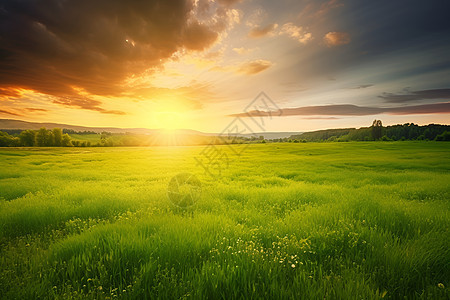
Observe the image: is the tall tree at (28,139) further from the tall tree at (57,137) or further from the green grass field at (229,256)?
the green grass field at (229,256)

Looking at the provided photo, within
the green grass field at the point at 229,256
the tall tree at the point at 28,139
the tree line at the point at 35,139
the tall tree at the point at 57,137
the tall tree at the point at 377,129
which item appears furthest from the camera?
the tall tree at the point at 377,129

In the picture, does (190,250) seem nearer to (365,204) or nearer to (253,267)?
(253,267)

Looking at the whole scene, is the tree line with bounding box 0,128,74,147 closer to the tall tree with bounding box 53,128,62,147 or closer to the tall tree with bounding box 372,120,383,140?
the tall tree with bounding box 53,128,62,147

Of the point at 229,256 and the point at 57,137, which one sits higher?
the point at 57,137

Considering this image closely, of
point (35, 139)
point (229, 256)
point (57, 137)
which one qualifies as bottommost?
point (229, 256)

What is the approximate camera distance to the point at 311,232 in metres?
4.64

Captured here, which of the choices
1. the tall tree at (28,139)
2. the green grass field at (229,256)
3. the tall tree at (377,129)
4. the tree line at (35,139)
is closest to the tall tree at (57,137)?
the tree line at (35,139)

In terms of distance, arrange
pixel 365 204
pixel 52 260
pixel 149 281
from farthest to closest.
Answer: pixel 365 204 → pixel 52 260 → pixel 149 281

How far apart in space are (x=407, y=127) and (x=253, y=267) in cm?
24388

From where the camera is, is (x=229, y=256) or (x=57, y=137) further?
(x=57, y=137)

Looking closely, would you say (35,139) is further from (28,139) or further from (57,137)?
(57,137)

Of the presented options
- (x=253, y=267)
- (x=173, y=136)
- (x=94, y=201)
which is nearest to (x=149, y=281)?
(x=253, y=267)

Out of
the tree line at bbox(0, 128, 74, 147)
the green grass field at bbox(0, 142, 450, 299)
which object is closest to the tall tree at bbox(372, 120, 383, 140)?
the green grass field at bbox(0, 142, 450, 299)

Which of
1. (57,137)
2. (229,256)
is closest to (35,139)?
(57,137)
